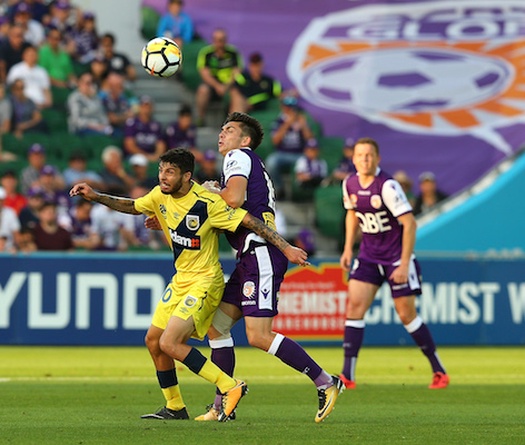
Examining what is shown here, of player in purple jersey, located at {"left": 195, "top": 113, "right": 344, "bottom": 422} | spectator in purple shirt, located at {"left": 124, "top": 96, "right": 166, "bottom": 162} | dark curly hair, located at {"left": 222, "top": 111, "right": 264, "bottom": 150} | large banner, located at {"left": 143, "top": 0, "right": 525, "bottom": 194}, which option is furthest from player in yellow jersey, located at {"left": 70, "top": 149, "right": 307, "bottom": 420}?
large banner, located at {"left": 143, "top": 0, "right": 525, "bottom": 194}

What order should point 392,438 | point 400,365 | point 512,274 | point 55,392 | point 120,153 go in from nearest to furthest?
point 392,438 < point 55,392 < point 400,365 < point 512,274 < point 120,153

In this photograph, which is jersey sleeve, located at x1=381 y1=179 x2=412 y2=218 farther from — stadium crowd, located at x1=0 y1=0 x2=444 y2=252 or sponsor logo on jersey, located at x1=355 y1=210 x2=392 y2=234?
stadium crowd, located at x1=0 y1=0 x2=444 y2=252

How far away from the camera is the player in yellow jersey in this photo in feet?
29.2

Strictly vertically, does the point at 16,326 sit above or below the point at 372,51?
below

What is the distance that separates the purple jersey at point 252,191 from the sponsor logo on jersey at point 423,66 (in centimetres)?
1415

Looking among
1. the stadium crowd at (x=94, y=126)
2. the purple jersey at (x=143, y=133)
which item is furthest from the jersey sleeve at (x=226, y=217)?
the purple jersey at (x=143, y=133)

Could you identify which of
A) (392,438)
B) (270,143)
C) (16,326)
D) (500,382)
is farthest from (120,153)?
(392,438)

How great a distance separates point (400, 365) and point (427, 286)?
2.81m

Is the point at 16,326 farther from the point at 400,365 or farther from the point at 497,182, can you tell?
the point at 497,182

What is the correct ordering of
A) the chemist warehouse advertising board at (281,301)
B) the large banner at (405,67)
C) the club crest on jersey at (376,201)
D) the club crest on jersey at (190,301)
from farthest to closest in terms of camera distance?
the large banner at (405,67) < the chemist warehouse advertising board at (281,301) < the club crest on jersey at (376,201) < the club crest on jersey at (190,301)

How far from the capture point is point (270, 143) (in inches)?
864

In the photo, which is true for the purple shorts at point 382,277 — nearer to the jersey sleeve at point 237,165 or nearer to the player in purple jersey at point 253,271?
the player in purple jersey at point 253,271

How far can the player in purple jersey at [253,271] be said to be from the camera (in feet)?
29.8

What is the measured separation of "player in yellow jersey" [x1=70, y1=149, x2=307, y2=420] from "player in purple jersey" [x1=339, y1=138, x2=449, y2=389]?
308cm
